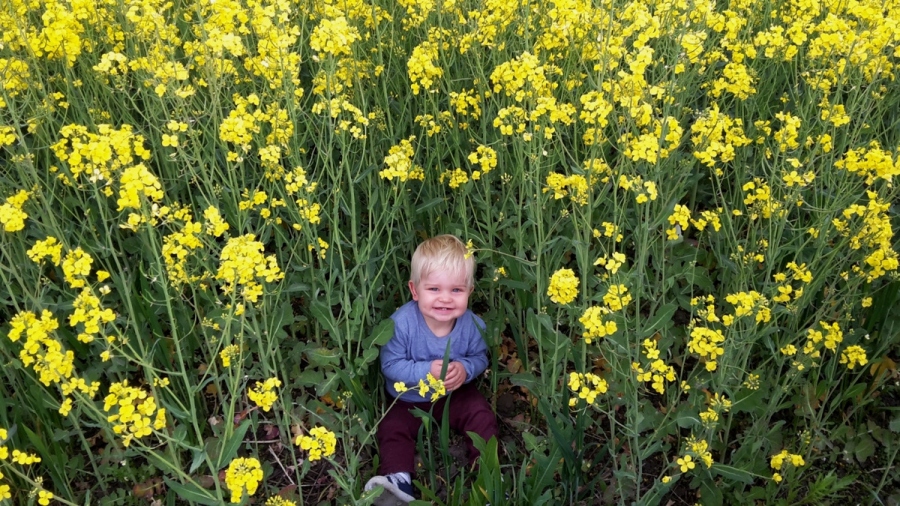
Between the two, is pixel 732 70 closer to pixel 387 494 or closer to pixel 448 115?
pixel 448 115

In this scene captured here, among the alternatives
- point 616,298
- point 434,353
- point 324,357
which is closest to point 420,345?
point 434,353

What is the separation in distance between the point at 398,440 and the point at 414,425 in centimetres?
12

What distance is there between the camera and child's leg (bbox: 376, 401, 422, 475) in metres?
2.86

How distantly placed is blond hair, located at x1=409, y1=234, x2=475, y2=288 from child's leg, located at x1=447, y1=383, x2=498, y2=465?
53 cm

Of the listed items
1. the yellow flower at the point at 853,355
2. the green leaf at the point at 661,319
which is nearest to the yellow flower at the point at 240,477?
the green leaf at the point at 661,319

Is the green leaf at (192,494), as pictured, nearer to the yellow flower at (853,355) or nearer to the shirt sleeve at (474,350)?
the shirt sleeve at (474,350)

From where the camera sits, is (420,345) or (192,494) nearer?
(192,494)

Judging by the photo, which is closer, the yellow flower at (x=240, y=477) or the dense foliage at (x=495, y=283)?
the yellow flower at (x=240, y=477)

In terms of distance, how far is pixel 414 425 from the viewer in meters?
3.01

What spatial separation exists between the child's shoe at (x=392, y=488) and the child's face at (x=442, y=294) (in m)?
0.73

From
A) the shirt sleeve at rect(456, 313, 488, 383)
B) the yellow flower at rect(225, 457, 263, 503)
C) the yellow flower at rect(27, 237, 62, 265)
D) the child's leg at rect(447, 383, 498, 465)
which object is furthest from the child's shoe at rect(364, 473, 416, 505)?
the yellow flower at rect(27, 237, 62, 265)

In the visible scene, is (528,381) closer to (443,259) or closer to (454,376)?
(454,376)

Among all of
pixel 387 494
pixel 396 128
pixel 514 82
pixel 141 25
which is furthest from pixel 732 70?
pixel 141 25

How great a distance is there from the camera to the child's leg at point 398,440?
2855 millimetres
